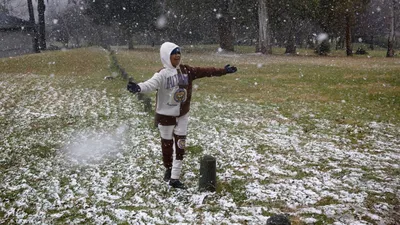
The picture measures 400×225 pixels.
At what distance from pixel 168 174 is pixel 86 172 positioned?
158cm

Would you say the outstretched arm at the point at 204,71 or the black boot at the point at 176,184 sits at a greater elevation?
the outstretched arm at the point at 204,71

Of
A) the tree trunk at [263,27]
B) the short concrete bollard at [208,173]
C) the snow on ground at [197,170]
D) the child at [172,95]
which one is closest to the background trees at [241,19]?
the tree trunk at [263,27]

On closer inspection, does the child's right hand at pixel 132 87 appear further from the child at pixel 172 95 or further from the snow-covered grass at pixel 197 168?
the snow-covered grass at pixel 197 168

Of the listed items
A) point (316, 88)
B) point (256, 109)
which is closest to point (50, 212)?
point (256, 109)

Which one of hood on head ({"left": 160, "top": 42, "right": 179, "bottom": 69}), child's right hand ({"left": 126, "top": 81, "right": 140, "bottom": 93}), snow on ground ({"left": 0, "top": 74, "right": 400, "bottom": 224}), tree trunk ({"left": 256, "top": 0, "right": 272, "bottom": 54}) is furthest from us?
tree trunk ({"left": 256, "top": 0, "right": 272, "bottom": 54})

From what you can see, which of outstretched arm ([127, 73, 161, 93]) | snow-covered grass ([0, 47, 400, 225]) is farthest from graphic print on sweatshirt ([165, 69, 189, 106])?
snow-covered grass ([0, 47, 400, 225])

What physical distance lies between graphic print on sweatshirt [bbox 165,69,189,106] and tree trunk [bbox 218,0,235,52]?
35.9 meters

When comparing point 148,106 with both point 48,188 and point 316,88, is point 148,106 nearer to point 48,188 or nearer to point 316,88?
point 48,188

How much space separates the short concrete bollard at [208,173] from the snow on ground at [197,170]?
144 millimetres

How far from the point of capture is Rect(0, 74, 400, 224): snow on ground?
4.71 m

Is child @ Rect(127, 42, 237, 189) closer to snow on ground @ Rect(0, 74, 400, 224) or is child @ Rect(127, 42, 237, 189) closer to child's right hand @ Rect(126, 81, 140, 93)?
child's right hand @ Rect(126, 81, 140, 93)

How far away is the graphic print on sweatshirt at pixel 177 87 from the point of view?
498 centimetres

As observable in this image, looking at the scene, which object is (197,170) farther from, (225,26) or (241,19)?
(241,19)

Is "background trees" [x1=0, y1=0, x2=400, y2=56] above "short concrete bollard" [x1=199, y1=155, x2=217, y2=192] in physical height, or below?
above
